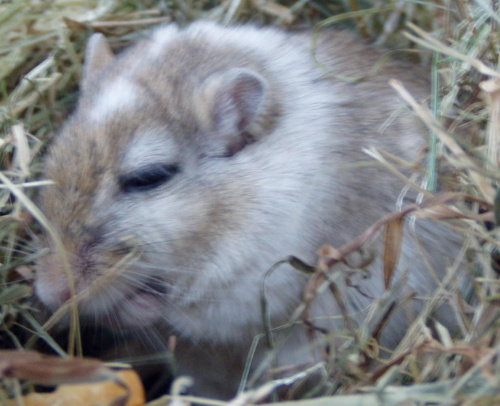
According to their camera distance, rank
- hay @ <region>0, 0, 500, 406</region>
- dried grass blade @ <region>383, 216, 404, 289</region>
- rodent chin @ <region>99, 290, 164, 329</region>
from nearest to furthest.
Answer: hay @ <region>0, 0, 500, 406</region> < dried grass blade @ <region>383, 216, 404, 289</region> < rodent chin @ <region>99, 290, 164, 329</region>

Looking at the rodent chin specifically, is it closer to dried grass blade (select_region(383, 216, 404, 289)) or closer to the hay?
the hay

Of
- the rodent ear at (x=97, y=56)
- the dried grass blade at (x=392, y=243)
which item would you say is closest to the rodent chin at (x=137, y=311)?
the dried grass blade at (x=392, y=243)

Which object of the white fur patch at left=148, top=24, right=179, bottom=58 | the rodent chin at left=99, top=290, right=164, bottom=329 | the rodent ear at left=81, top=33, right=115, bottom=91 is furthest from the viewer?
the rodent ear at left=81, top=33, right=115, bottom=91

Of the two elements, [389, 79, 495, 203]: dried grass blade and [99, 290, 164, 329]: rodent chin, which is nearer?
[389, 79, 495, 203]: dried grass blade

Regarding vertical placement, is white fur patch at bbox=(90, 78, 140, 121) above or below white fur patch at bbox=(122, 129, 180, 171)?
above

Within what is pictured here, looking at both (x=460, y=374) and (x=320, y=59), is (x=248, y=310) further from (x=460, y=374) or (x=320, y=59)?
(x=320, y=59)

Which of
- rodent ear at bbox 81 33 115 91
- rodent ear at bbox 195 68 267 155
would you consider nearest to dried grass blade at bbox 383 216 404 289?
rodent ear at bbox 195 68 267 155

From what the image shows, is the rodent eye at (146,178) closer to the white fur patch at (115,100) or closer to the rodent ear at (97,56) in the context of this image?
the white fur patch at (115,100)
